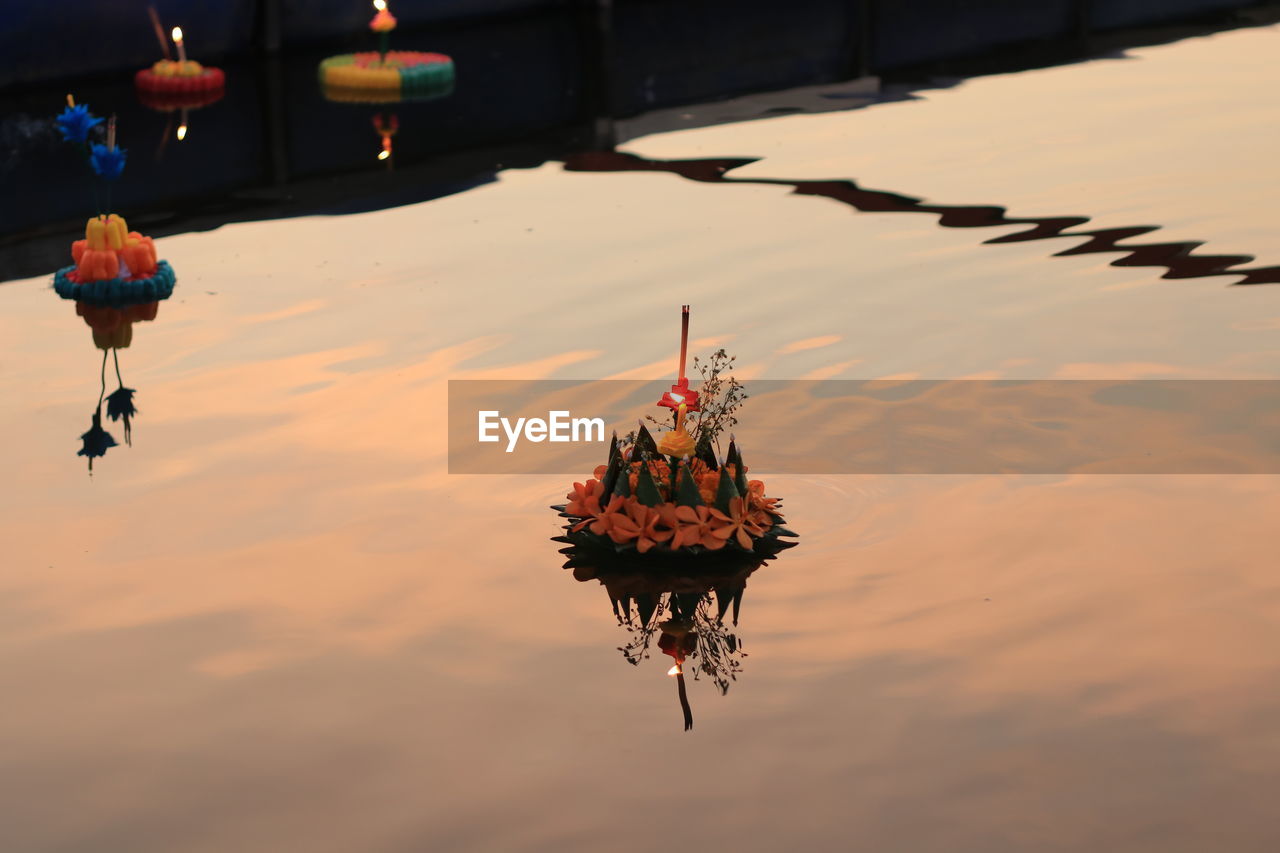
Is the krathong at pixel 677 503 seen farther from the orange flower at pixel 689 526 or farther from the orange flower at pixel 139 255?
the orange flower at pixel 139 255

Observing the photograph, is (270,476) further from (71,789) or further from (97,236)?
(97,236)

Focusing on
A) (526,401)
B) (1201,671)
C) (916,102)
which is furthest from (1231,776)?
(916,102)

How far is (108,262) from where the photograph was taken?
11031 millimetres

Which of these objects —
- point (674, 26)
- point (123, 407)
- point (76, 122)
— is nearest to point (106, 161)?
point (76, 122)

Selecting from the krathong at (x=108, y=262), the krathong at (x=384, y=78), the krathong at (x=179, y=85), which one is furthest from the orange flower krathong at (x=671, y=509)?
the krathong at (x=179, y=85)

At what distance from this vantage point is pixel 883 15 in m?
19.9

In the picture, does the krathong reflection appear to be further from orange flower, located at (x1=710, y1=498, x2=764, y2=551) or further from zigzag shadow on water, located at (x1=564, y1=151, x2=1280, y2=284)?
zigzag shadow on water, located at (x1=564, y1=151, x2=1280, y2=284)

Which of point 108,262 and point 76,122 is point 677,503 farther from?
point 76,122

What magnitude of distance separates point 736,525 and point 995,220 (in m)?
5.70

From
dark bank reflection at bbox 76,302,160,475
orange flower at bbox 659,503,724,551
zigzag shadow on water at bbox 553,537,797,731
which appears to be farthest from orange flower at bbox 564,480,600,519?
dark bank reflection at bbox 76,302,160,475

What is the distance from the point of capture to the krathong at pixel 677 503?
743 centimetres

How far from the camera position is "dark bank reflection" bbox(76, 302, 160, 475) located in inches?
349

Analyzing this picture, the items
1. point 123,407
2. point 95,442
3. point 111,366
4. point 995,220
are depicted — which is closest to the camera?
point 95,442

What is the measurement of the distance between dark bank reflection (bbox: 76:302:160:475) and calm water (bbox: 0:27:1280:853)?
0.08 m
